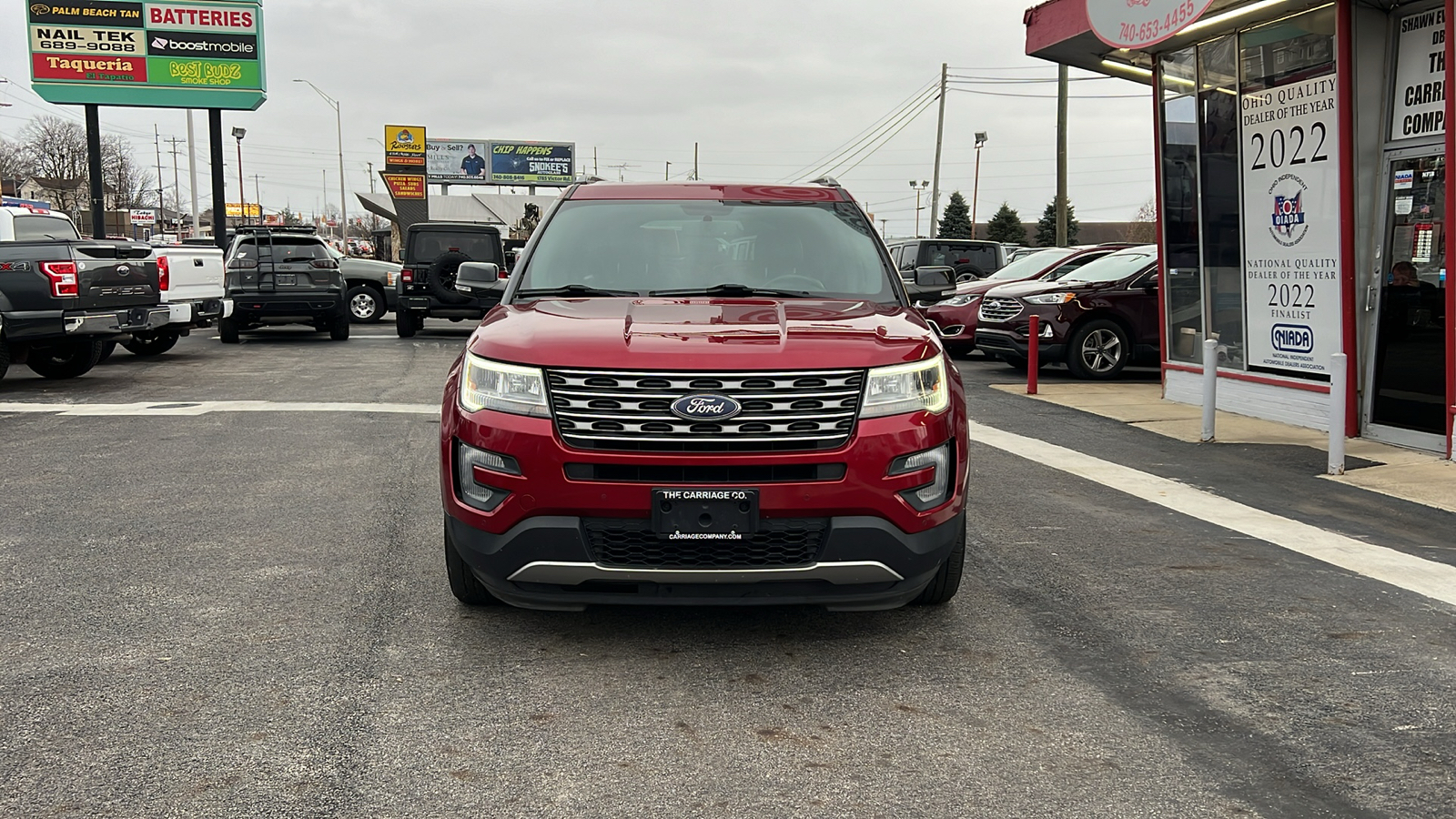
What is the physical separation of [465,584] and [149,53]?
3182 centimetres

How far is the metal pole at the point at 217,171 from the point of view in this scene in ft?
102

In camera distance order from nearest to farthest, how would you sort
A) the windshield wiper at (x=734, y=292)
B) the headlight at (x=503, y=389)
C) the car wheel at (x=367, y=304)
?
the headlight at (x=503, y=389), the windshield wiper at (x=734, y=292), the car wheel at (x=367, y=304)

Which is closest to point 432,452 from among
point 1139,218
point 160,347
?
point 160,347

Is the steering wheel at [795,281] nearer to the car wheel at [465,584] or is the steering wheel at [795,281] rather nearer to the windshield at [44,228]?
the car wheel at [465,584]

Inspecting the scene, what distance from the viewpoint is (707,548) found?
12.9 ft

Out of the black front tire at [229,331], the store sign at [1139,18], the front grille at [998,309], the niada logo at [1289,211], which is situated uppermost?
the store sign at [1139,18]

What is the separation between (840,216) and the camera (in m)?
5.72

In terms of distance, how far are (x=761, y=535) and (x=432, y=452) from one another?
5.24 metres

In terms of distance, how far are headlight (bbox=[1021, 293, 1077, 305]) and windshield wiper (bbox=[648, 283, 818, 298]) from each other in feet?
32.1

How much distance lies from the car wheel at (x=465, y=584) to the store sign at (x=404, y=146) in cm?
6607

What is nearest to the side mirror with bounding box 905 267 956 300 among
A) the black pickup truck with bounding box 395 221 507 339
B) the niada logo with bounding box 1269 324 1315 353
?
the niada logo with bounding box 1269 324 1315 353

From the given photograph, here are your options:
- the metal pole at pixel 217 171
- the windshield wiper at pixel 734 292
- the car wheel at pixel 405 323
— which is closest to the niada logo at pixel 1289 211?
the windshield wiper at pixel 734 292

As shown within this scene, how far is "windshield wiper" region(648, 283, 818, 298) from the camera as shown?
504cm

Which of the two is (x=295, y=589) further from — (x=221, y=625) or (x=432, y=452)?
(x=432, y=452)
